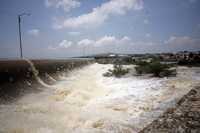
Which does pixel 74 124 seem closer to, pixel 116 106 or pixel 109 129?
pixel 109 129

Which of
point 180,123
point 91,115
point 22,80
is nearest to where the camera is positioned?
point 180,123

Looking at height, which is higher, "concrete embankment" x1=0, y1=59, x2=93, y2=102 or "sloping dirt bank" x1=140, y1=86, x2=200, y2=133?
"sloping dirt bank" x1=140, y1=86, x2=200, y2=133

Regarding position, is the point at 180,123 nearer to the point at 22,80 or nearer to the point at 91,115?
the point at 91,115

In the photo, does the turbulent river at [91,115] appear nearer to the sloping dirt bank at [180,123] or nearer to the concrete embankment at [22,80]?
the sloping dirt bank at [180,123]

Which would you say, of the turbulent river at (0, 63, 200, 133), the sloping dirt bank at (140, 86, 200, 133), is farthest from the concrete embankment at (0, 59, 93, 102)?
the sloping dirt bank at (140, 86, 200, 133)

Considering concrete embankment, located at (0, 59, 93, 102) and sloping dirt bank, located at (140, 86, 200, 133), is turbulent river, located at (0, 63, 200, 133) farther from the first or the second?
concrete embankment, located at (0, 59, 93, 102)

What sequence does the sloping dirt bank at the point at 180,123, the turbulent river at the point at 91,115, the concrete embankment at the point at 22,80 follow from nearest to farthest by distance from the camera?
the sloping dirt bank at the point at 180,123 < the turbulent river at the point at 91,115 < the concrete embankment at the point at 22,80

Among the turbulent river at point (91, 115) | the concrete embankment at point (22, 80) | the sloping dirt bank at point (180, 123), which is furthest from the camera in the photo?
the concrete embankment at point (22, 80)

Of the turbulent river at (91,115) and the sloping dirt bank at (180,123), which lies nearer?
the sloping dirt bank at (180,123)

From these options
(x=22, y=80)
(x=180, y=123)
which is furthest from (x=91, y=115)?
(x=22, y=80)

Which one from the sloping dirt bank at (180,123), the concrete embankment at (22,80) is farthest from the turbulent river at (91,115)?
the concrete embankment at (22,80)

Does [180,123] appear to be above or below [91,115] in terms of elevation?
above

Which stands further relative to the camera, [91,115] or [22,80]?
[22,80]

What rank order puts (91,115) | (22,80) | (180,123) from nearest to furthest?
(180,123) → (91,115) → (22,80)
